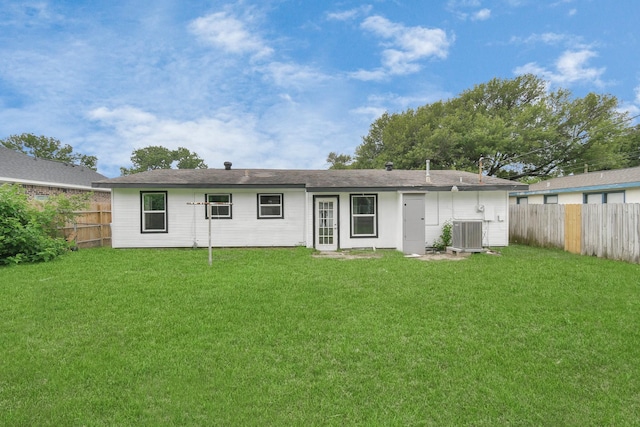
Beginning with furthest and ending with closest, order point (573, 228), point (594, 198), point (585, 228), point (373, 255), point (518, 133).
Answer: point (518, 133), point (594, 198), point (573, 228), point (373, 255), point (585, 228)

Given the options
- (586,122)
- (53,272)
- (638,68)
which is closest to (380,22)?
(638,68)

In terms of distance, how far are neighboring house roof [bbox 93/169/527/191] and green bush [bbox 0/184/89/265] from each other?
5.48ft

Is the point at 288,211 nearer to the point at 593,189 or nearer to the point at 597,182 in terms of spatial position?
the point at 593,189

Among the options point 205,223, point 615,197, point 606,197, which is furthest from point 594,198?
point 205,223

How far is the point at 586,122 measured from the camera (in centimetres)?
2455

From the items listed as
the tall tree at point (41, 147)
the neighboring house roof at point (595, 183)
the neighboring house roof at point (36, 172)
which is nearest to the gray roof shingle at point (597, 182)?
the neighboring house roof at point (595, 183)

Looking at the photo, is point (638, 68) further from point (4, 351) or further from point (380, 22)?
point (4, 351)

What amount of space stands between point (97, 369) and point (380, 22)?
1370cm

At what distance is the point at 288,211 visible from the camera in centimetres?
1090

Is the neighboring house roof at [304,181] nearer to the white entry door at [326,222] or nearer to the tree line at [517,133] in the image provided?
the white entry door at [326,222]

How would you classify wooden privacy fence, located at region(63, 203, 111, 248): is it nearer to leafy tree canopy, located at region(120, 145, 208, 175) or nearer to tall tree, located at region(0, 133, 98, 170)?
tall tree, located at region(0, 133, 98, 170)

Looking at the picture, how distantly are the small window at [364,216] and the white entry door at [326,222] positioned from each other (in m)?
0.60

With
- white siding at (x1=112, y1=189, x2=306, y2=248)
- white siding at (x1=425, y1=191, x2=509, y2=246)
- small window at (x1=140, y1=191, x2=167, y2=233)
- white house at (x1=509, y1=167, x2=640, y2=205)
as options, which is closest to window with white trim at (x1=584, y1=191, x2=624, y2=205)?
white house at (x1=509, y1=167, x2=640, y2=205)

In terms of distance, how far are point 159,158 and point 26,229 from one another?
4074cm
